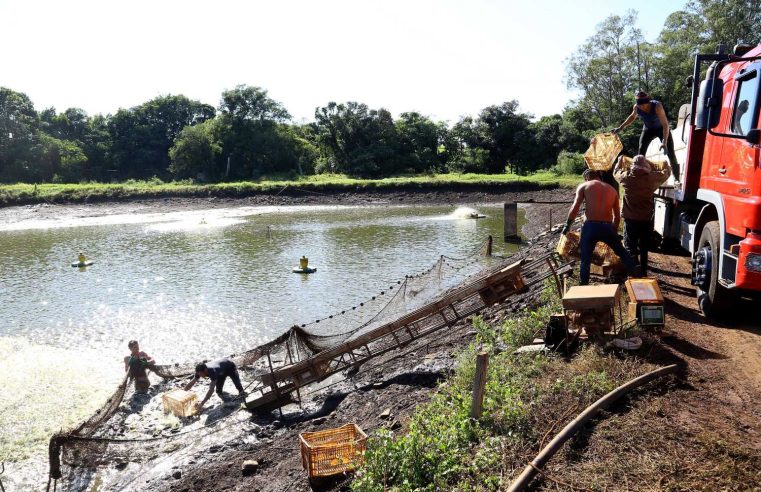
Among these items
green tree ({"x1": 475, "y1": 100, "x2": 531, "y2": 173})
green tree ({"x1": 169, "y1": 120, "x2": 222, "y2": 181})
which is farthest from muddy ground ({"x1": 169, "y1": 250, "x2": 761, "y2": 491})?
green tree ({"x1": 169, "y1": 120, "x2": 222, "y2": 181})

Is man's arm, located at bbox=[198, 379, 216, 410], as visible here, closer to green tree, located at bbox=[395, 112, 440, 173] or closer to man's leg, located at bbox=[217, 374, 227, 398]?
man's leg, located at bbox=[217, 374, 227, 398]

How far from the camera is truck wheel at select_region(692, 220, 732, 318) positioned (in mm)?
7594

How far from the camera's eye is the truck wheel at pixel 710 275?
759 cm

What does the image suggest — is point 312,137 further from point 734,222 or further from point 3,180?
point 734,222

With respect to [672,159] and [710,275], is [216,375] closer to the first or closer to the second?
[710,275]

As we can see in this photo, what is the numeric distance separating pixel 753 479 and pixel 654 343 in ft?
8.78

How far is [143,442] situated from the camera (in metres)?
9.59

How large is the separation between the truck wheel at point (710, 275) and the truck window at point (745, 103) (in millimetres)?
1416

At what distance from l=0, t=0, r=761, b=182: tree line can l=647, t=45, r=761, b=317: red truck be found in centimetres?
4255

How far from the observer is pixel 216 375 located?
11.0 meters

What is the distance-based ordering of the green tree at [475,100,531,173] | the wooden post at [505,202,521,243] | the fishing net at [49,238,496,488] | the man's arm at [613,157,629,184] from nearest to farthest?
the fishing net at [49,238,496,488], the man's arm at [613,157,629,184], the wooden post at [505,202,521,243], the green tree at [475,100,531,173]

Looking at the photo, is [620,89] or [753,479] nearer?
[753,479]

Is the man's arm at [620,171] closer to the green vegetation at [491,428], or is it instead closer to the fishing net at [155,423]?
the green vegetation at [491,428]

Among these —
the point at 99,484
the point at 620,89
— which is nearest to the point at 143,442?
the point at 99,484
